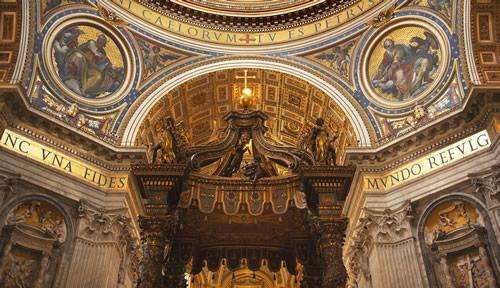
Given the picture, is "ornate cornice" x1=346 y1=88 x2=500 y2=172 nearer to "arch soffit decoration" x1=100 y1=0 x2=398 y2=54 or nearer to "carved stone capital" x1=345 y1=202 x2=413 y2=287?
"carved stone capital" x1=345 y1=202 x2=413 y2=287

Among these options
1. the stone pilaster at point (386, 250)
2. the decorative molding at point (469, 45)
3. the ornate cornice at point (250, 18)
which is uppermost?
the ornate cornice at point (250, 18)

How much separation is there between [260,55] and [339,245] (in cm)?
826

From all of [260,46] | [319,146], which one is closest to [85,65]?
[260,46]

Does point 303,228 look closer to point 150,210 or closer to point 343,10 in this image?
point 150,210

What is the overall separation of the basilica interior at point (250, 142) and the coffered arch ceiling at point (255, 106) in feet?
0.19

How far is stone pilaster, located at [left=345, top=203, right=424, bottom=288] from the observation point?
384 inches

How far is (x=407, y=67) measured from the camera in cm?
1220

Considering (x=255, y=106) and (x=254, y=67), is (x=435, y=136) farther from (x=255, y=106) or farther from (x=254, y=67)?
(x=255, y=106)

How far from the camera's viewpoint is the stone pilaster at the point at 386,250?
9766mm

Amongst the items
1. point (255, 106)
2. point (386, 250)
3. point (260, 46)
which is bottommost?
point (386, 250)

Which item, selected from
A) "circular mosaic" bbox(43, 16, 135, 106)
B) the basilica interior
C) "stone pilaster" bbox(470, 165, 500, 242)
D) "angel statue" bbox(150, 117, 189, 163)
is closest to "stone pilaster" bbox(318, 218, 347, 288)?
the basilica interior

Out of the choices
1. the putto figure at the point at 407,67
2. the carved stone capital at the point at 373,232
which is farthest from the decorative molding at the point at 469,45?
the carved stone capital at the point at 373,232

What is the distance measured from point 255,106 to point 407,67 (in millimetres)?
4427

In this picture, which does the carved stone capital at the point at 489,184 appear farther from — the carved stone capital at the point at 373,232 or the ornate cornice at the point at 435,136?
the carved stone capital at the point at 373,232
